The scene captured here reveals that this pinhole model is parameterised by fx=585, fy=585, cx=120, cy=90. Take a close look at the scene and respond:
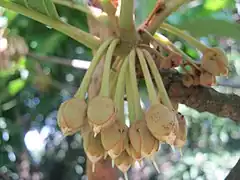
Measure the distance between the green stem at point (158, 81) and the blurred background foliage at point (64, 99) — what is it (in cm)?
28

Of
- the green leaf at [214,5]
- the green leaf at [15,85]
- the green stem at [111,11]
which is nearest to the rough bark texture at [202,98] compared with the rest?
the green stem at [111,11]

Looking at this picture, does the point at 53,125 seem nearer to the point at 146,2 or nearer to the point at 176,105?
the point at 146,2

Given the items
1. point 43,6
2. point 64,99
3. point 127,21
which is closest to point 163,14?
point 127,21

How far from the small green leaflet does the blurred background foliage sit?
275 millimetres

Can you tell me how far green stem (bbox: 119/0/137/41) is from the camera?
76 centimetres

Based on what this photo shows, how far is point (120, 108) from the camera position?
0.73m

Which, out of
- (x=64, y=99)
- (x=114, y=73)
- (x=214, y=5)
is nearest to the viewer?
(x=114, y=73)

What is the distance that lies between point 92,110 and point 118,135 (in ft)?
0.14

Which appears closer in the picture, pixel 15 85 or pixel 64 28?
pixel 64 28

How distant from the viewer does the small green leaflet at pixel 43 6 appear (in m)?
0.82

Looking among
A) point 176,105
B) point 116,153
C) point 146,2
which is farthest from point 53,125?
point 116,153

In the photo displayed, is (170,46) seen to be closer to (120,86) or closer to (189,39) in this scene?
(189,39)

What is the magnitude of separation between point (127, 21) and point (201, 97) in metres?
0.18

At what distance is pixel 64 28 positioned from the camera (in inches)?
32.1
